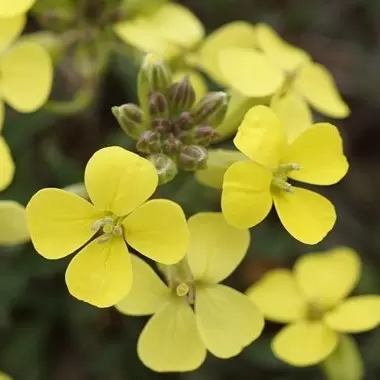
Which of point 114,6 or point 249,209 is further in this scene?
point 114,6

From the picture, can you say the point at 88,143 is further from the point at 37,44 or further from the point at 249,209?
the point at 249,209

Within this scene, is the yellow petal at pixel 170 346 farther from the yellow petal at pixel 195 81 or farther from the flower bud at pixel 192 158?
the yellow petal at pixel 195 81

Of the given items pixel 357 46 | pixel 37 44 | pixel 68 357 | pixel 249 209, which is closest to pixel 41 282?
pixel 68 357

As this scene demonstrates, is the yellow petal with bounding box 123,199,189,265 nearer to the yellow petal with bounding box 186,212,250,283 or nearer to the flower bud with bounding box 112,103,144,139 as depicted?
the yellow petal with bounding box 186,212,250,283

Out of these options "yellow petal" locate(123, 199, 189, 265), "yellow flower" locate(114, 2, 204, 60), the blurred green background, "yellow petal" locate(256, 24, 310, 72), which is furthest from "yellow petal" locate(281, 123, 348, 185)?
"yellow flower" locate(114, 2, 204, 60)

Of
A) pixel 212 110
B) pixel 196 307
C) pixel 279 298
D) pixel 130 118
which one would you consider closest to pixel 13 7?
pixel 130 118
